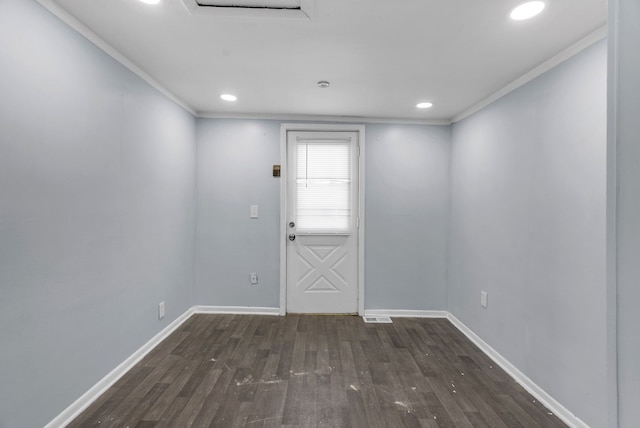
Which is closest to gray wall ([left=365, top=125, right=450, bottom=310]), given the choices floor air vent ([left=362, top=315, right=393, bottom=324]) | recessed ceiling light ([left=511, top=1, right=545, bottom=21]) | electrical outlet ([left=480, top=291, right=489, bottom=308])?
floor air vent ([left=362, top=315, right=393, bottom=324])

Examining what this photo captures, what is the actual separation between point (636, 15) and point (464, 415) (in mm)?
2082

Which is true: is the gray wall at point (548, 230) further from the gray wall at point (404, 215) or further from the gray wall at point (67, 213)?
the gray wall at point (67, 213)

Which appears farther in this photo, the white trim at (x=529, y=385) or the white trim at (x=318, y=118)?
the white trim at (x=318, y=118)

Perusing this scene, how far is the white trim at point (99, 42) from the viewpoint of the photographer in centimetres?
161

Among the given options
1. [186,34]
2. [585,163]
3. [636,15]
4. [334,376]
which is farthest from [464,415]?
[186,34]

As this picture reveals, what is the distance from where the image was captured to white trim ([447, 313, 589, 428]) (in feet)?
6.05

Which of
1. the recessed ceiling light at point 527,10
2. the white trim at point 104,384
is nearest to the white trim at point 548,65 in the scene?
the recessed ceiling light at point 527,10

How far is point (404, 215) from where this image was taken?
3586mm

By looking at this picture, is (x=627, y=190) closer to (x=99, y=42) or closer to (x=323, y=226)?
(x=99, y=42)

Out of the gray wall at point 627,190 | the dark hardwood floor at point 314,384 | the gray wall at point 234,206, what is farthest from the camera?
the gray wall at point 234,206

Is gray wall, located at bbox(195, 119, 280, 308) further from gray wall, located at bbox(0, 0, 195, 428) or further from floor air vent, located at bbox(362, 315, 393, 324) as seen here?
floor air vent, located at bbox(362, 315, 393, 324)

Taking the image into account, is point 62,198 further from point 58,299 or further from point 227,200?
point 227,200

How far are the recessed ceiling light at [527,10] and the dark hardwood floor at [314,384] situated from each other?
232 cm

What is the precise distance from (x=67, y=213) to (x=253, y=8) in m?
1.54
